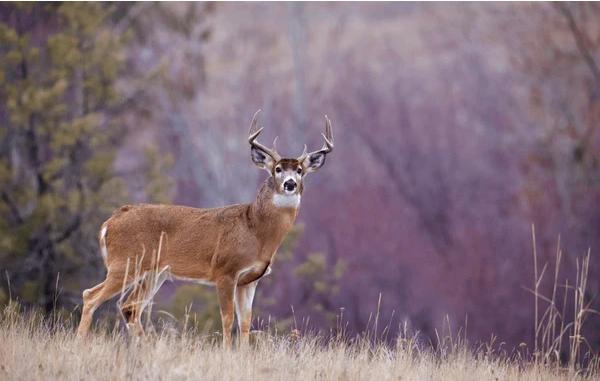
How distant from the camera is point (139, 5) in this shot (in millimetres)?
25844

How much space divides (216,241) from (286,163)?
1.01 meters

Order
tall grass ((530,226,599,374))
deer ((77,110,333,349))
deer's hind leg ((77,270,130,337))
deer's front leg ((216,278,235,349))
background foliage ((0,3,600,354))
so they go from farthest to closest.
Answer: background foliage ((0,3,600,354)), deer ((77,110,333,349)), deer's front leg ((216,278,235,349)), deer's hind leg ((77,270,130,337)), tall grass ((530,226,599,374))

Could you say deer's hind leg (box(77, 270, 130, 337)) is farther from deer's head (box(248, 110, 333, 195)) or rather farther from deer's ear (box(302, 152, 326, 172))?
deer's ear (box(302, 152, 326, 172))

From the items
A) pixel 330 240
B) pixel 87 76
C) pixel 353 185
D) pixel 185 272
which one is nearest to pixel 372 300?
pixel 330 240

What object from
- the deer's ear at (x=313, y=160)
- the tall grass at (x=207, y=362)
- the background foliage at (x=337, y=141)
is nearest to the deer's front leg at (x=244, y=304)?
the tall grass at (x=207, y=362)

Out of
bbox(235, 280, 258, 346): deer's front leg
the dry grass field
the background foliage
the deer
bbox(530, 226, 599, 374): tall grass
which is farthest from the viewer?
the background foliage

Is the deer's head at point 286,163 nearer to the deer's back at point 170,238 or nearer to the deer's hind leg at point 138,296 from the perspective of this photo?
the deer's back at point 170,238

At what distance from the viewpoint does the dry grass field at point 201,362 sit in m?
8.49

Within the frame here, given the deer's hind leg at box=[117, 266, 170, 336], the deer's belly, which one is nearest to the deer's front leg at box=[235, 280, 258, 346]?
the deer's belly

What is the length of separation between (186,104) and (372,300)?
6893 millimetres

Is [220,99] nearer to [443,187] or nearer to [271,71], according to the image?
[271,71]

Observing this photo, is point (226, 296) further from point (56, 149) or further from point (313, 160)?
point (56, 149)

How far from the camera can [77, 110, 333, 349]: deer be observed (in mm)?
11773

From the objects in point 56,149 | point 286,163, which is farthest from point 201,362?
point 56,149
